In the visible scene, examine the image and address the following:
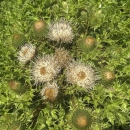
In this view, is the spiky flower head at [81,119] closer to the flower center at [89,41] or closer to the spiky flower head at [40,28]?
the flower center at [89,41]

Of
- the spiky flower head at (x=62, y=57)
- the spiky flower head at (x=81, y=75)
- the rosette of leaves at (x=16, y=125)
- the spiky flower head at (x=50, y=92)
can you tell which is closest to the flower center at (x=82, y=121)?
the spiky flower head at (x=50, y=92)

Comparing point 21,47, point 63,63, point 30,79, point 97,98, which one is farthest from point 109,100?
point 21,47

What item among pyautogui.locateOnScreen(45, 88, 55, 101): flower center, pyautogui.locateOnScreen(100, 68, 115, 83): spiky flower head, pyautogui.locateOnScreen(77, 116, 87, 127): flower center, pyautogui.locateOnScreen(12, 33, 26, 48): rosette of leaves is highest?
pyautogui.locateOnScreen(12, 33, 26, 48): rosette of leaves

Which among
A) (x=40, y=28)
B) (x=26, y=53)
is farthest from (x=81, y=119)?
(x=40, y=28)

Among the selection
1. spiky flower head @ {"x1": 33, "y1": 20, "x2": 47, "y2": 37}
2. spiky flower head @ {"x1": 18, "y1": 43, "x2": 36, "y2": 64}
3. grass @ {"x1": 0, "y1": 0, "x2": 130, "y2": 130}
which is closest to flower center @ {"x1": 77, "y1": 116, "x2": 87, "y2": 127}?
grass @ {"x1": 0, "y1": 0, "x2": 130, "y2": 130}

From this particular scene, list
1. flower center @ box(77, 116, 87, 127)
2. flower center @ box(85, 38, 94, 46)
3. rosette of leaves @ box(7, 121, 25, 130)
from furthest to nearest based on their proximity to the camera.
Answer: flower center @ box(85, 38, 94, 46) → rosette of leaves @ box(7, 121, 25, 130) → flower center @ box(77, 116, 87, 127)

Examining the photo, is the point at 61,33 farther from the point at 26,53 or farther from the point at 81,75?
the point at 81,75

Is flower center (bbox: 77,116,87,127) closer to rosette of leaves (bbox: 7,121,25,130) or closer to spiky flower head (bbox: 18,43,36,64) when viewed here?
rosette of leaves (bbox: 7,121,25,130)
